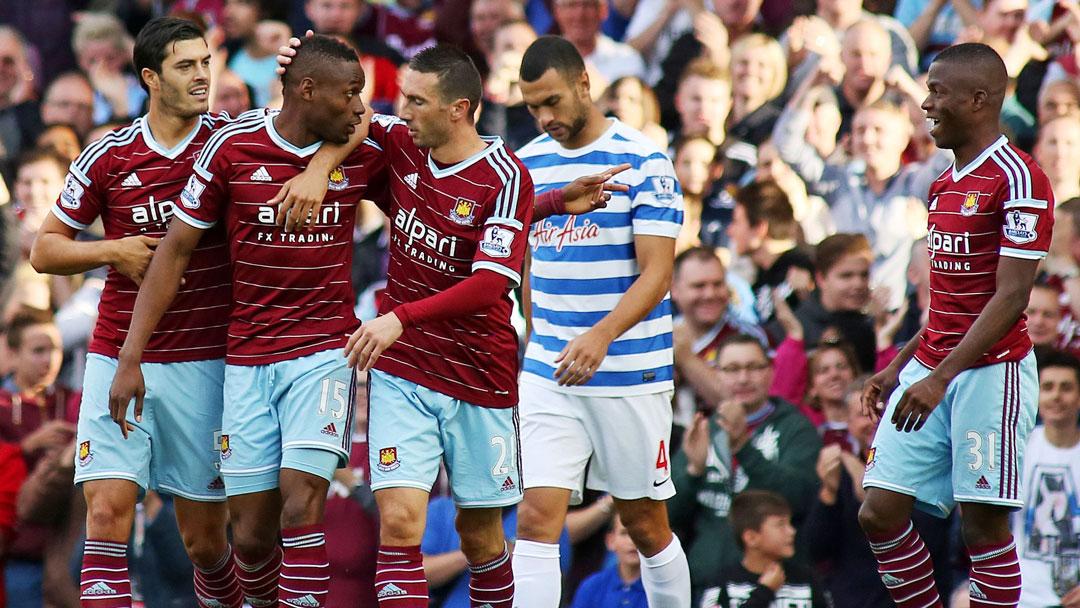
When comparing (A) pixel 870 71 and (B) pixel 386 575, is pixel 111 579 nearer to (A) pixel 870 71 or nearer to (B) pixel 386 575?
(B) pixel 386 575

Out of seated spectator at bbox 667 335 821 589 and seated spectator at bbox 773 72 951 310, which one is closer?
seated spectator at bbox 667 335 821 589

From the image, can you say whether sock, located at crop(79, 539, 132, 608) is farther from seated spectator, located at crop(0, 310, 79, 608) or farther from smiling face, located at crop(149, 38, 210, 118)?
seated spectator, located at crop(0, 310, 79, 608)

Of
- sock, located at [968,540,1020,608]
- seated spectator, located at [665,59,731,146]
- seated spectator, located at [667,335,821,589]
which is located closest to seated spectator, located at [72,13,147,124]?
seated spectator, located at [665,59,731,146]

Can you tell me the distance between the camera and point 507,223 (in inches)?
269

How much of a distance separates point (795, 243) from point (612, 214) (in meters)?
3.51

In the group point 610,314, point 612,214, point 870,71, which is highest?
point 870,71

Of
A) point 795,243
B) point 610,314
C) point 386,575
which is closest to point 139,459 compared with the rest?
point 386,575

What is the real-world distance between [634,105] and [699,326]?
240cm

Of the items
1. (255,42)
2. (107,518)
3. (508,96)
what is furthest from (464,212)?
(255,42)

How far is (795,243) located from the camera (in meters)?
10.9

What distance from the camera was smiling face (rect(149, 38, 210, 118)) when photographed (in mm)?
7168

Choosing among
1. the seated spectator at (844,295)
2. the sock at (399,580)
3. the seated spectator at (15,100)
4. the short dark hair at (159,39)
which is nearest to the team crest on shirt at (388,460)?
the sock at (399,580)

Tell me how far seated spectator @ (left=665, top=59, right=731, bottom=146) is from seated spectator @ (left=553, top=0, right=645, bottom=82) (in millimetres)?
957

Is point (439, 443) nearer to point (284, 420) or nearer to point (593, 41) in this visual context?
point (284, 420)
